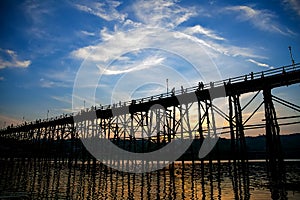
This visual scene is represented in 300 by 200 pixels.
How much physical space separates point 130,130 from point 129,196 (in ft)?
47.1

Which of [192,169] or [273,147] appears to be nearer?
[273,147]

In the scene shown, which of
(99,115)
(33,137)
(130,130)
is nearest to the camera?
(130,130)

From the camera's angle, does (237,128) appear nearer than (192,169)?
Yes

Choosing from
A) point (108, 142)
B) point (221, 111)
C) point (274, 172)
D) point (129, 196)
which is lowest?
point (129, 196)

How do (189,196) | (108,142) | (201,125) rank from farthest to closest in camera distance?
1. (108,142)
2. (201,125)
3. (189,196)

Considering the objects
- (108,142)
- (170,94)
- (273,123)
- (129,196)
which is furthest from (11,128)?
(273,123)

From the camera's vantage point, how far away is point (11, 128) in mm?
54906

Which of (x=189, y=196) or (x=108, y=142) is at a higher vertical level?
(x=108, y=142)

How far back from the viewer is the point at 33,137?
5059 cm

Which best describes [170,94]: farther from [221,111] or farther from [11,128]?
[11,128]

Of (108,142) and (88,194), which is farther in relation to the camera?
(108,142)

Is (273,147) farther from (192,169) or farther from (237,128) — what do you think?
(192,169)

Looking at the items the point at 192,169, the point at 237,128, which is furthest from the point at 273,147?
the point at 192,169

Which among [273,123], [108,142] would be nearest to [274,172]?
[273,123]
